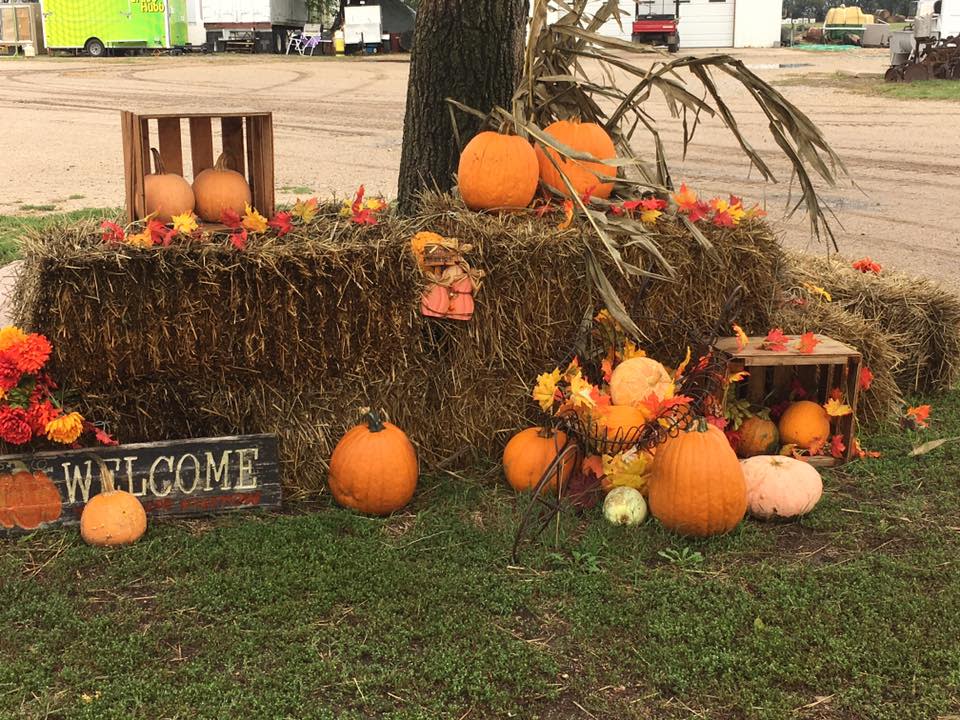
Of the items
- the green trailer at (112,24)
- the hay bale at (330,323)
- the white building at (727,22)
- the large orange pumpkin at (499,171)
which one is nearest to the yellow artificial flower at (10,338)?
the hay bale at (330,323)

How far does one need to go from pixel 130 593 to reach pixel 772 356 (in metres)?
2.60

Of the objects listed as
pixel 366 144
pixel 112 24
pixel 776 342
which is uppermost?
pixel 112 24

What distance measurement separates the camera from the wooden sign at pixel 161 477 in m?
3.48

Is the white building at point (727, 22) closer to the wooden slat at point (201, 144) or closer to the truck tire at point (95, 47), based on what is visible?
the truck tire at point (95, 47)

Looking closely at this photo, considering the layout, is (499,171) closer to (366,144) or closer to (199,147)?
(199,147)

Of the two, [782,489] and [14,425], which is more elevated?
[14,425]

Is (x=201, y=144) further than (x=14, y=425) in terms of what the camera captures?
Yes

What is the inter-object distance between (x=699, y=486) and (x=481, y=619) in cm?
92

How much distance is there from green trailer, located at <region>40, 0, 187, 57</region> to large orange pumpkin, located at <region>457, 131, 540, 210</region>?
30791 mm

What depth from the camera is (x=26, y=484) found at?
3.48 m

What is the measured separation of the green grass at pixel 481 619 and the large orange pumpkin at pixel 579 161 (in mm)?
1405

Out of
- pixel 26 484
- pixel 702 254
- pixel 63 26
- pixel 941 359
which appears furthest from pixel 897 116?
pixel 63 26

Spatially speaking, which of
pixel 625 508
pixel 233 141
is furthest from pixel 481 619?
pixel 233 141

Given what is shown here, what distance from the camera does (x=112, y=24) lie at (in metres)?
32.1
